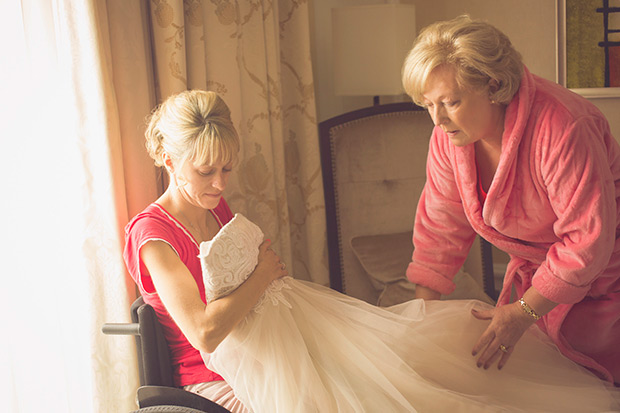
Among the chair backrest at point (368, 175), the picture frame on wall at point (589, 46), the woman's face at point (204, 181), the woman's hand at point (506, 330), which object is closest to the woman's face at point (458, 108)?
the woman's hand at point (506, 330)

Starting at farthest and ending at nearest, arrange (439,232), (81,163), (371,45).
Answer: (371,45)
(439,232)
(81,163)

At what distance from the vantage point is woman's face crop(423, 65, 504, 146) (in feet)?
4.55

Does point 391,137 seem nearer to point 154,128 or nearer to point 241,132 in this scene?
point 241,132

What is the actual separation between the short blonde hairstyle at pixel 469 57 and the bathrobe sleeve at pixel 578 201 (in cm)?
16

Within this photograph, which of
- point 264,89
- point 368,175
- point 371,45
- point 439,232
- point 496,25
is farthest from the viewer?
point 496,25

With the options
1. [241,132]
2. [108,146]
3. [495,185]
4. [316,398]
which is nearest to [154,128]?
[108,146]

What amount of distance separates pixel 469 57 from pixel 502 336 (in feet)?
2.31

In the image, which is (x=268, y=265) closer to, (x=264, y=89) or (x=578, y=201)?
(x=578, y=201)

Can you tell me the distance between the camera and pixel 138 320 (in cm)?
136

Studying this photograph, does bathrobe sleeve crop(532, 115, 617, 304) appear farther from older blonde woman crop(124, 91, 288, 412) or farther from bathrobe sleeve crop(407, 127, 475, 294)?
older blonde woman crop(124, 91, 288, 412)

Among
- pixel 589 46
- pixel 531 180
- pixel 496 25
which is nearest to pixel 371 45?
pixel 496 25

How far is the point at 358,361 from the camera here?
1323 mm

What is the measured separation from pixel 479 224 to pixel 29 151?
123cm

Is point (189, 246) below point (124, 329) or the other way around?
the other way around
